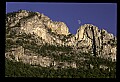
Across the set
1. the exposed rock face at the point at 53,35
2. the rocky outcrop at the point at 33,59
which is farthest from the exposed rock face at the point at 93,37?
the rocky outcrop at the point at 33,59

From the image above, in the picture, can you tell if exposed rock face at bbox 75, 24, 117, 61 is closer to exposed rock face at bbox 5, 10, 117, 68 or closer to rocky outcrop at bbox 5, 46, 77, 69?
exposed rock face at bbox 5, 10, 117, 68

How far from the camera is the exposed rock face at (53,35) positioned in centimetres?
2493

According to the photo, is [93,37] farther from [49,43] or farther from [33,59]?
[33,59]

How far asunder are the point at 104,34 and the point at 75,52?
33.4 ft

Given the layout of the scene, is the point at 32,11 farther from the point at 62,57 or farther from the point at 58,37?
the point at 62,57

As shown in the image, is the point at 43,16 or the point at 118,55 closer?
the point at 118,55

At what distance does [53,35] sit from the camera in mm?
32594

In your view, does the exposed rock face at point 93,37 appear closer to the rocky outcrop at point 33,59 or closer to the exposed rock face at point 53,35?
the exposed rock face at point 53,35

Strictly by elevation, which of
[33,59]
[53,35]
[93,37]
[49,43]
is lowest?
[33,59]

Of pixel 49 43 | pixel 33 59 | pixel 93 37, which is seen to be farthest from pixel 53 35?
pixel 33 59

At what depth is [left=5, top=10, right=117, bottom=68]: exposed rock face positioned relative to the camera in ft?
81.8

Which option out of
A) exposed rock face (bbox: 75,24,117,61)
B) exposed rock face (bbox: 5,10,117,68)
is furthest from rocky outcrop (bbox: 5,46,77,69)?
exposed rock face (bbox: 75,24,117,61)

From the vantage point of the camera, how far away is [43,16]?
1359 inches
